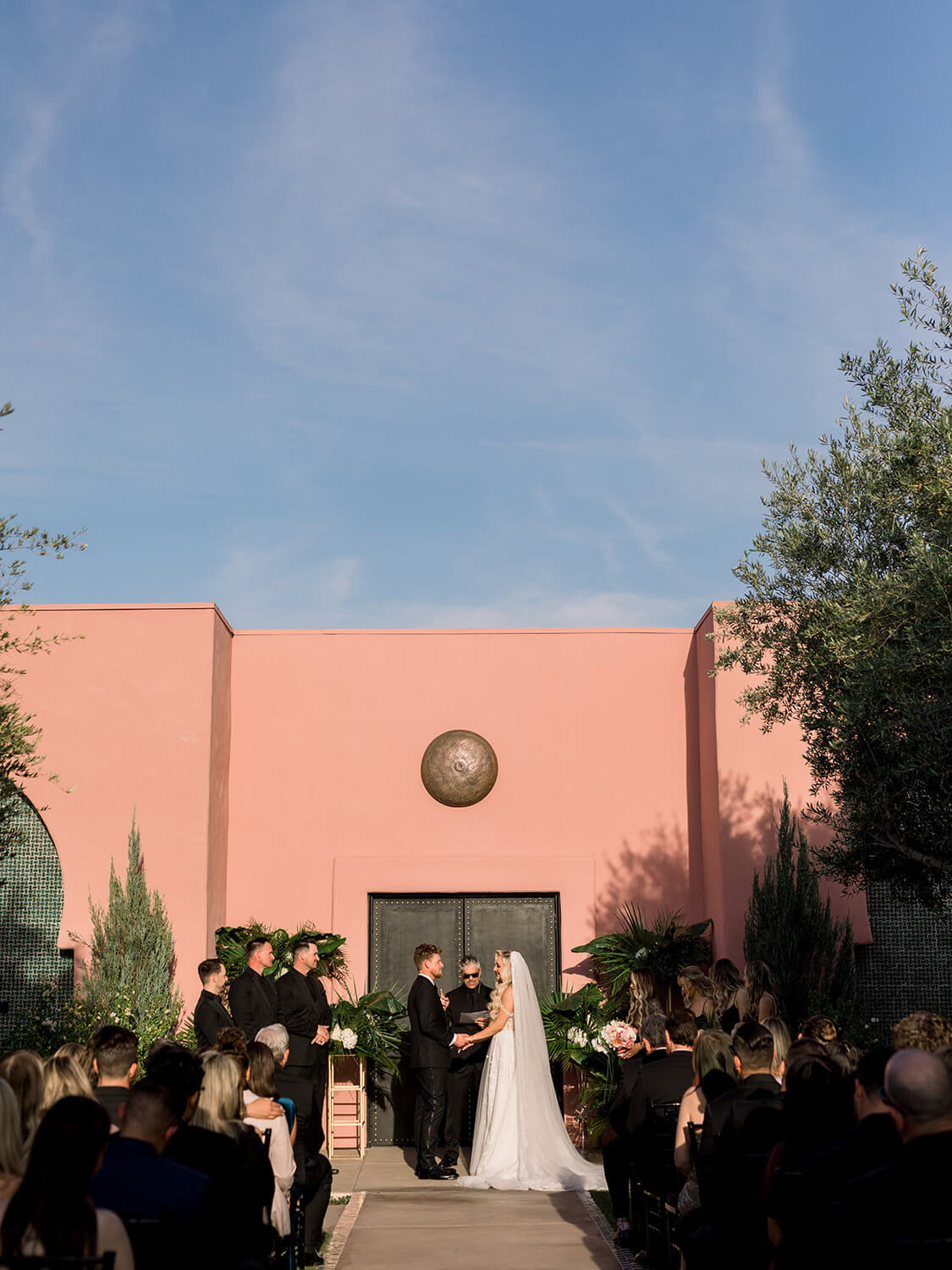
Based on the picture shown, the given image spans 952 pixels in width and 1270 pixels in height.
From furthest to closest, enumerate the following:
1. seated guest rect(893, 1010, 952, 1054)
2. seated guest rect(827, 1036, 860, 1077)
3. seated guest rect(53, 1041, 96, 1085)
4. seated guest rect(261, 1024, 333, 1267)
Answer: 1. seated guest rect(261, 1024, 333, 1267)
2. seated guest rect(53, 1041, 96, 1085)
3. seated guest rect(827, 1036, 860, 1077)
4. seated guest rect(893, 1010, 952, 1054)

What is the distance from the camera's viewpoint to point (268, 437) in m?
12.0

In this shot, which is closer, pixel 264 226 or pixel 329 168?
pixel 329 168

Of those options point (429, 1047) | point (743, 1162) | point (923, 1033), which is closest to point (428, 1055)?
point (429, 1047)

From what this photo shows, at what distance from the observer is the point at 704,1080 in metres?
5.38

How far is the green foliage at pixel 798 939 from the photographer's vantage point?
10102 millimetres

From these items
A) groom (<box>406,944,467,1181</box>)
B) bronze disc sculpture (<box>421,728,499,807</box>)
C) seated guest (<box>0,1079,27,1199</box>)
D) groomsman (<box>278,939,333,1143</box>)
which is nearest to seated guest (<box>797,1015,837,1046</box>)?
seated guest (<box>0,1079,27,1199</box>)

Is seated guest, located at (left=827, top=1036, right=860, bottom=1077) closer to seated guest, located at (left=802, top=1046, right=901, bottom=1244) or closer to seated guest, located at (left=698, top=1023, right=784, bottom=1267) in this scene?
seated guest, located at (left=698, top=1023, right=784, bottom=1267)

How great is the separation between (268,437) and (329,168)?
2.88 metres

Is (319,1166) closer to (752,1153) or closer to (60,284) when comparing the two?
(752,1153)

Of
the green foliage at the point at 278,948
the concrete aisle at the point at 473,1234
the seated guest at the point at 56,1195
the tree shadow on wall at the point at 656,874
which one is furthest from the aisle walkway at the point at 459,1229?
the seated guest at the point at 56,1195

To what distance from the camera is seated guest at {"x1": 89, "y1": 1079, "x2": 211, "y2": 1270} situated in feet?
10.6

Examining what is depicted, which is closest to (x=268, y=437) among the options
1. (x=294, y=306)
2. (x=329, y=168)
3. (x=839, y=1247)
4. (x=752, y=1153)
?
(x=294, y=306)

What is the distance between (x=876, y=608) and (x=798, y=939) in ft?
13.8

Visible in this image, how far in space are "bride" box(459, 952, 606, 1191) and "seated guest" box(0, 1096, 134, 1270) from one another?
7103 mm
